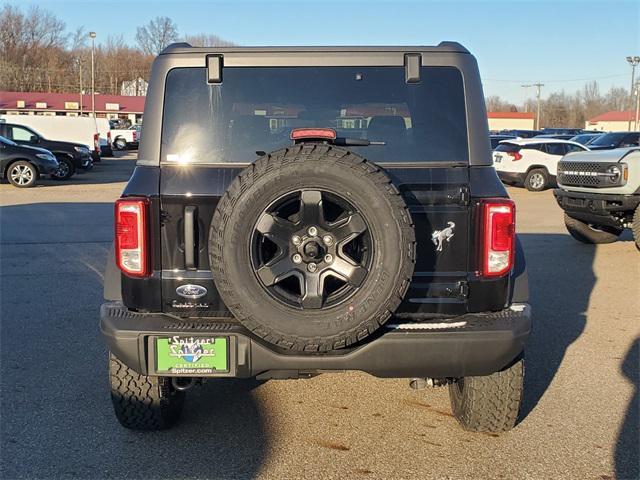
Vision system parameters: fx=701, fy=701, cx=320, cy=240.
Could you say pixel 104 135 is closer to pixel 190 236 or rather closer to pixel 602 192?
pixel 602 192

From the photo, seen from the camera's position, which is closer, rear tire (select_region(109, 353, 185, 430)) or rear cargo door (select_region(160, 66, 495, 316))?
rear cargo door (select_region(160, 66, 495, 316))

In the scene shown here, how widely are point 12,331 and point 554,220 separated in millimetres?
10797

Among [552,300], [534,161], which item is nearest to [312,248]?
[552,300]

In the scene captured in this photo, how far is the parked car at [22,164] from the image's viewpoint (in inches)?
728

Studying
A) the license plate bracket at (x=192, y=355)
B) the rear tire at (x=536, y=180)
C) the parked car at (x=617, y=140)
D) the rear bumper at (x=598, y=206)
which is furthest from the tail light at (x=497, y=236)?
the parked car at (x=617, y=140)

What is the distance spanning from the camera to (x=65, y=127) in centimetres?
2664

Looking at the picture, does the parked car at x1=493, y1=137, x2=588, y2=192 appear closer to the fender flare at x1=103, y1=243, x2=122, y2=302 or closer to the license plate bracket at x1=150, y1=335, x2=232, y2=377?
the fender flare at x1=103, y1=243, x2=122, y2=302

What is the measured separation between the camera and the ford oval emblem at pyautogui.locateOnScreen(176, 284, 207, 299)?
3.39 meters

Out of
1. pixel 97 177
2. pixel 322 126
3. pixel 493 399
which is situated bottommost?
pixel 493 399

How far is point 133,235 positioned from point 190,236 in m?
0.28

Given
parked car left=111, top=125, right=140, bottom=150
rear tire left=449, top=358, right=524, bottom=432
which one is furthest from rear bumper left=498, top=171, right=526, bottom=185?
parked car left=111, top=125, right=140, bottom=150

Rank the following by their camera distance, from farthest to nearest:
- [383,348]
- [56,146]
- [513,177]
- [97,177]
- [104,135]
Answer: [104,135], [97,177], [56,146], [513,177], [383,348]

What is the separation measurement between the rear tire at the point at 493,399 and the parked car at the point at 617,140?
19219mm

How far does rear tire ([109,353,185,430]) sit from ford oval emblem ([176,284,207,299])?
1.92ft
